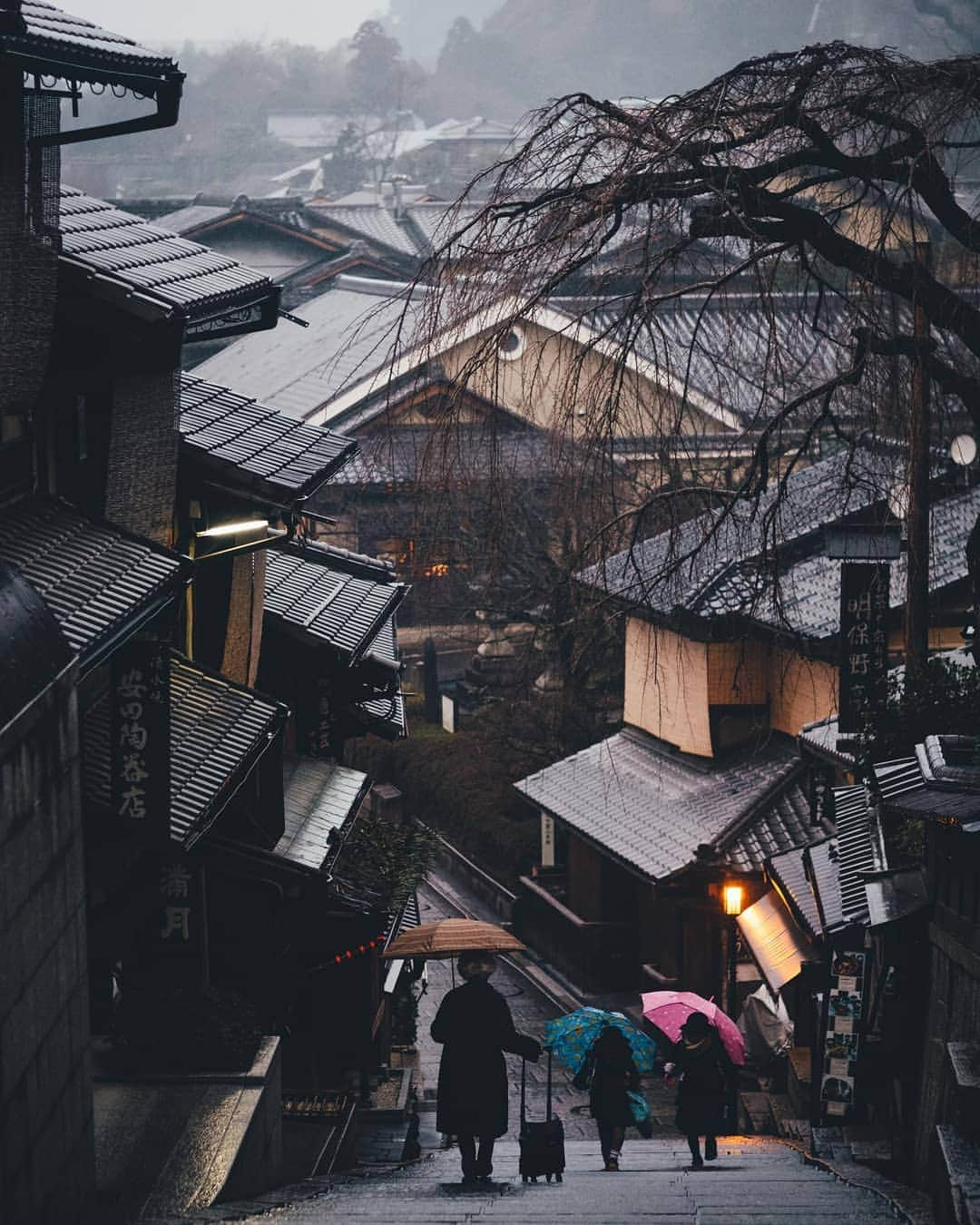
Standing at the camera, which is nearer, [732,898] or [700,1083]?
[700,1083]

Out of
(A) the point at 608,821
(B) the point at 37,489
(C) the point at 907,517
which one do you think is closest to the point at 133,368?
(B) the point at 37,489

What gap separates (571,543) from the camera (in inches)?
1097

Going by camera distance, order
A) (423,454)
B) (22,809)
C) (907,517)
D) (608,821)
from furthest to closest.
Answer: (608,821) → (907,517) → (423,454) → (22,809)

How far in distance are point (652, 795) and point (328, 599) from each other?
8.53 m

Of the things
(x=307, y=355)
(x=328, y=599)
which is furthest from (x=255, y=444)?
(x=307, y=355)

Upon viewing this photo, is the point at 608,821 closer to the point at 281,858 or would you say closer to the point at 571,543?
the point at 571,543

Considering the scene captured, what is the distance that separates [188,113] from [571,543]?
11888 cm

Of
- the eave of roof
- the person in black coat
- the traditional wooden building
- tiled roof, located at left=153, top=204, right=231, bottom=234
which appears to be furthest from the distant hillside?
the person in black coat

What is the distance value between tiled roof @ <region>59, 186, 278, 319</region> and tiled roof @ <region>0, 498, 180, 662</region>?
1672 mm

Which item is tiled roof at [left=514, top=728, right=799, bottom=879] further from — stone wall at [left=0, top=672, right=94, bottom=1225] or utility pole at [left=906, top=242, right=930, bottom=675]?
stone wall at [left=0, top=672, right=94, bottom=1225]

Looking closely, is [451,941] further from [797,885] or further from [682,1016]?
[797,885]

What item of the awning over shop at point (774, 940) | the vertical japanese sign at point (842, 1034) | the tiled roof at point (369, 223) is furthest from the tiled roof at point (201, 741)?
the tiled roof at point (369, 223)

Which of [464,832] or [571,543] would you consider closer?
[571,543]

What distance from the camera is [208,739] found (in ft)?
41.6
